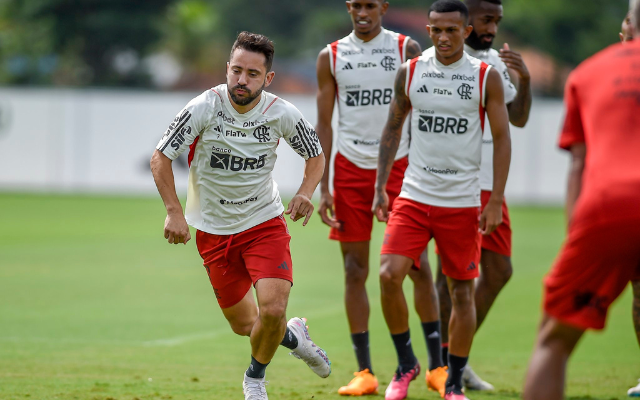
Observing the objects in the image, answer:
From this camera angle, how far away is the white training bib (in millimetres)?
5512

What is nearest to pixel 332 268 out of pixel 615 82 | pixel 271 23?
pixel 615 82

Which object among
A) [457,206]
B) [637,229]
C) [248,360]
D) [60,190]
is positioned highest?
[637,229]

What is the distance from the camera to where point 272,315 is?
17.3 ft

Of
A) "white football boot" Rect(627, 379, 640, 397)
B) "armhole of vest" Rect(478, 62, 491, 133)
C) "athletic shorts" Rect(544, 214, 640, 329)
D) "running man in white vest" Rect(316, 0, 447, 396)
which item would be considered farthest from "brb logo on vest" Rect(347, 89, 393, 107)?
"athletic shorts" Rect(544, 214, 640, 329)

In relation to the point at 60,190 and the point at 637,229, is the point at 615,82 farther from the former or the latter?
the point at 60,190

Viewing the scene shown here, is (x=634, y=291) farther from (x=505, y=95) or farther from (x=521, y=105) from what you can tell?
(x=505, y=95)

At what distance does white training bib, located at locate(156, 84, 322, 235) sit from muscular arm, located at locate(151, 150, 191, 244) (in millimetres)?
143

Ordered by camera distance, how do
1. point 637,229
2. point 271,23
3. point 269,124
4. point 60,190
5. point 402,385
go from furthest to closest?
point 271,23, point 60,190, point 402,385, point 269,124, point 637,229

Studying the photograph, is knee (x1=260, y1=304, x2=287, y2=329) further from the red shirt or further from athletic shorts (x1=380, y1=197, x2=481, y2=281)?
the red shirt

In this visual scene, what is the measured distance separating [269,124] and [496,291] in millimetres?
2308

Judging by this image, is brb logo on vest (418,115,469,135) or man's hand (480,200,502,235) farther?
brb logo on vest (418,115,469,135)

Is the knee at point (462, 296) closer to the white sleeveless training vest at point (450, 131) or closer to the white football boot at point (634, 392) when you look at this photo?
the white sleeveless training vest at point (450, 131)

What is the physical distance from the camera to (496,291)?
6.64 metres

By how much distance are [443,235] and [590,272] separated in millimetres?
2443
